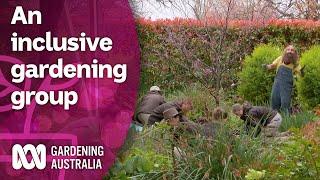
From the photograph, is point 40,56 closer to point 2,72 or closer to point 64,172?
point 2,72

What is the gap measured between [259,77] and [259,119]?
17.0 ft

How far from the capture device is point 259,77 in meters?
12.0

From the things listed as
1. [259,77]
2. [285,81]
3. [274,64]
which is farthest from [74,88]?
[259,77]

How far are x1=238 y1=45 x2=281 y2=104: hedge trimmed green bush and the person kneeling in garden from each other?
3.93 m

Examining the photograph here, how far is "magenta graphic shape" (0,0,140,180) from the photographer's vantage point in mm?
3471

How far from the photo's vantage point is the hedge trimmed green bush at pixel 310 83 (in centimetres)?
1100

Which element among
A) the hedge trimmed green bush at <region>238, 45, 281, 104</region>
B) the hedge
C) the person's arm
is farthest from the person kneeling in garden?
the hedge

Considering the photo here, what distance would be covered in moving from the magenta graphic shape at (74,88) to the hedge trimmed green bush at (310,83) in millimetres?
7664

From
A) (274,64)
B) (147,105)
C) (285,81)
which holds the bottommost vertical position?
(147,105)

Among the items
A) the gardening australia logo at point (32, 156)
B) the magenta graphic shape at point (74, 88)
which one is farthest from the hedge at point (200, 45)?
the gardening australia logo at point (32, 156)

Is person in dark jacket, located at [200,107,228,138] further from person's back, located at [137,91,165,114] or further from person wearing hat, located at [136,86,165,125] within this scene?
person's back, located at [137,91,165,114]

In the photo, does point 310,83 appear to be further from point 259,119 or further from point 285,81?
point 259,119

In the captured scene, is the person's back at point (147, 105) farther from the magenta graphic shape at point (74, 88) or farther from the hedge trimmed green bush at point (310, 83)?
the magenta graphic shape at point (74, 88)

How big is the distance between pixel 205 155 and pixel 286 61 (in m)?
5.72
